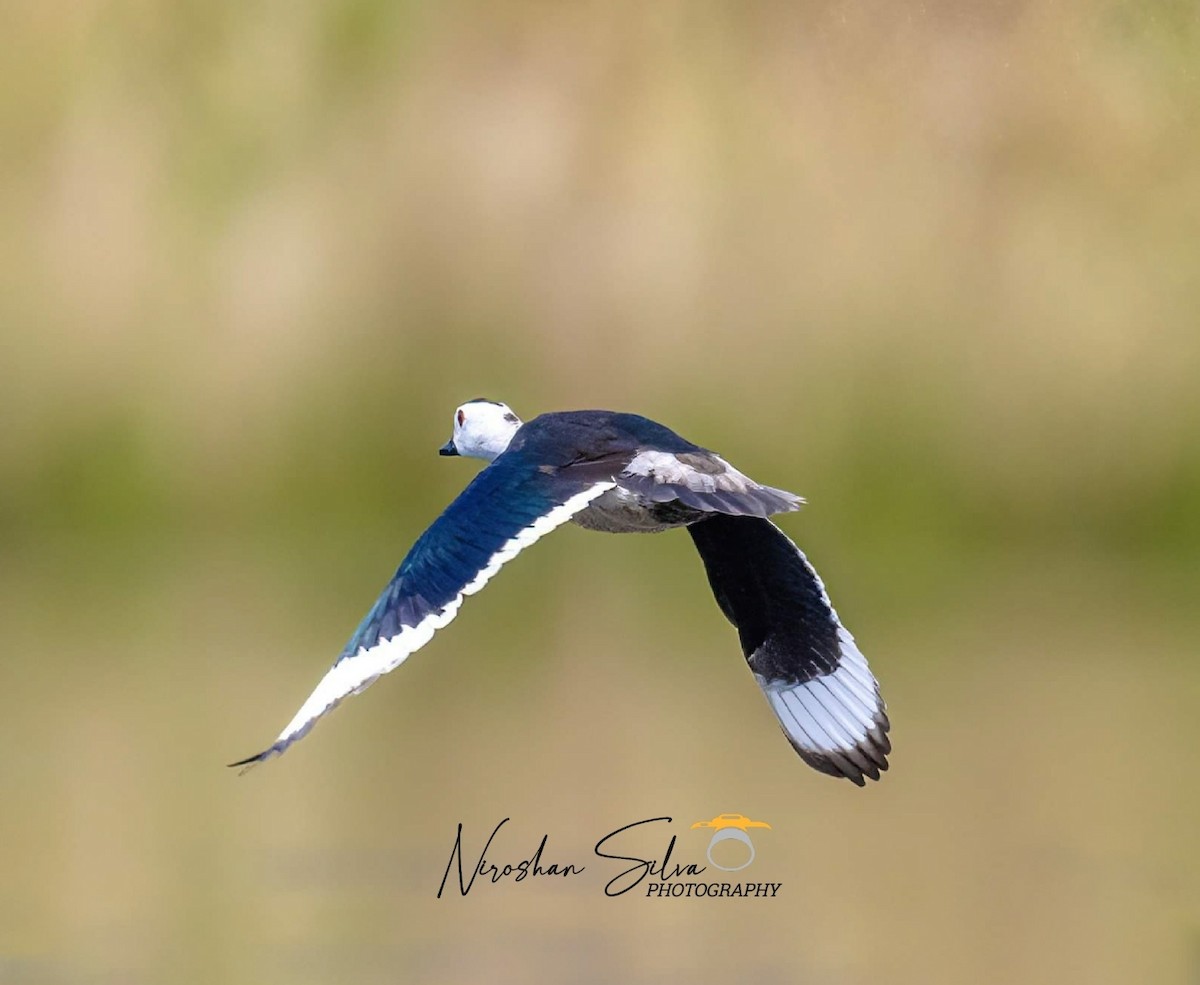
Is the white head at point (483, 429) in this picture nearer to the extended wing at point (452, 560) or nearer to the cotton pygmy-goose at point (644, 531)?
the cotton pygmy-goose at point (644, 531)

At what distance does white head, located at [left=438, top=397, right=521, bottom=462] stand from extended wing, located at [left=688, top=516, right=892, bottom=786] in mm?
918

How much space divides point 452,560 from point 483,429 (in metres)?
1.86

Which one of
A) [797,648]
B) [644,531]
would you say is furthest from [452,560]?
[797,648]

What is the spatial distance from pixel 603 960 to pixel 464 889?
3.76ft

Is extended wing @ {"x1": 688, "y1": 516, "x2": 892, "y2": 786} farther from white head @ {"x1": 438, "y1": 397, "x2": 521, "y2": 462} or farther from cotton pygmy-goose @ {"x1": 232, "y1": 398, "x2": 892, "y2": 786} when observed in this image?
white head @ {"x1": 438, "y1": 397, "x2": 521, "y2": 462}

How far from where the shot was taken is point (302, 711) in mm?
7039

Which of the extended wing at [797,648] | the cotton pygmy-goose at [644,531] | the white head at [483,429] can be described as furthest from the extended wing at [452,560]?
the white head at [483,429]

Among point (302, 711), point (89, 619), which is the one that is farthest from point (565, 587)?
point (302, 711)

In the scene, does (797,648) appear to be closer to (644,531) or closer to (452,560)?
(644,531)

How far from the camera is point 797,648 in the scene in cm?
894

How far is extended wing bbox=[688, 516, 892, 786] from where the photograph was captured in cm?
883

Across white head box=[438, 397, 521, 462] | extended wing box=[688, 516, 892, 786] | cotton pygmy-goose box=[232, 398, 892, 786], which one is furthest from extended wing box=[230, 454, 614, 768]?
white head box=[438, 397, 521, 462]

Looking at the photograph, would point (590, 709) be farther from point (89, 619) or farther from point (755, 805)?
point (89, 619)

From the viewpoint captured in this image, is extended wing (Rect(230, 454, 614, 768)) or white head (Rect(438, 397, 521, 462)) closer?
extended wing (Rect(230, 454, 614, 768))
